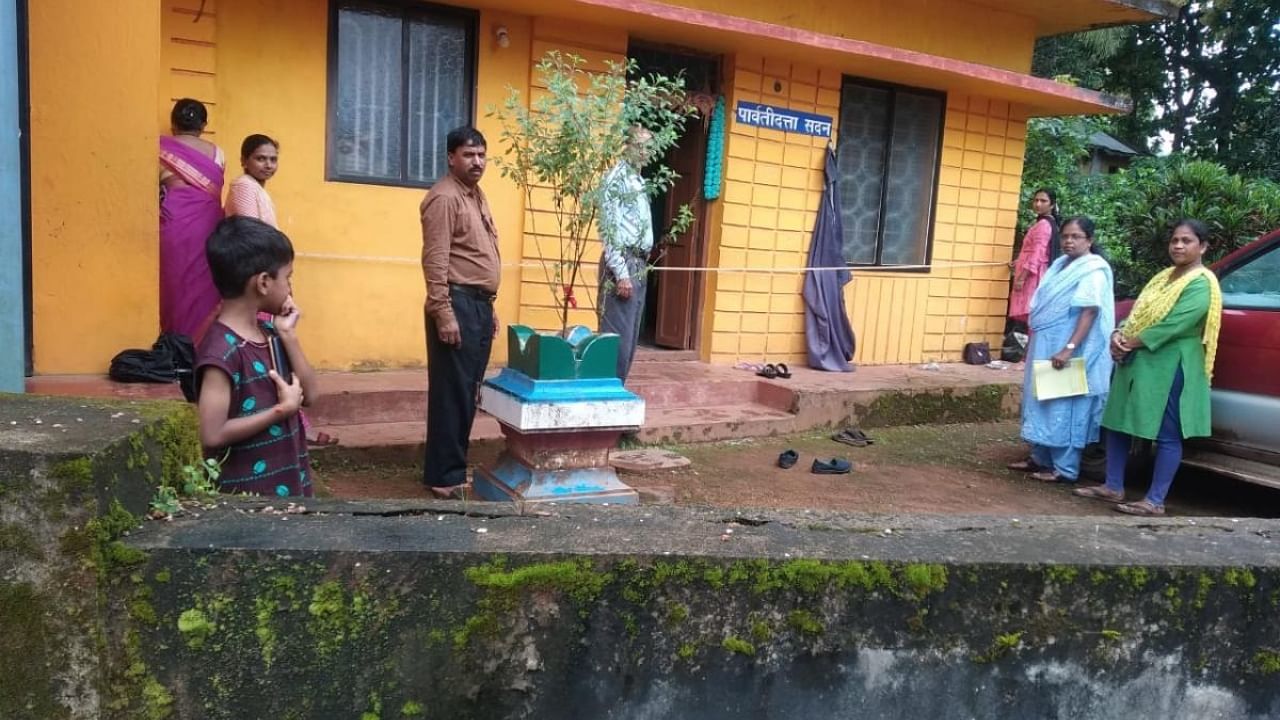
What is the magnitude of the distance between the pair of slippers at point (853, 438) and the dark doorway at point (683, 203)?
1609mm

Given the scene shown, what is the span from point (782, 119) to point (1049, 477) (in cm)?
346

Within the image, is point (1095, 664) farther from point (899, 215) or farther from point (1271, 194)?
point (1271, 194)

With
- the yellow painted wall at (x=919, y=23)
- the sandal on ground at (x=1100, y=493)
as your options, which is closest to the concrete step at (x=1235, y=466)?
the sandal on ground at (x=1100, y=493)

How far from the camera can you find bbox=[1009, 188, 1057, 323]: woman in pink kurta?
834cm

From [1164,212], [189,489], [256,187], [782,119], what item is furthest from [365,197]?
[1164,212]

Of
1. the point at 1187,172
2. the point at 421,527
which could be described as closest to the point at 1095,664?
the point at 421,527

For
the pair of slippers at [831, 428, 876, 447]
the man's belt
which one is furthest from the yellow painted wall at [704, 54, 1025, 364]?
the man's belt

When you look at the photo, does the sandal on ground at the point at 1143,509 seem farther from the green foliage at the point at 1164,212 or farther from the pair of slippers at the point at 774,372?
the green foliage at the point at 1164,212

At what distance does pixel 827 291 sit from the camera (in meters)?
7.73

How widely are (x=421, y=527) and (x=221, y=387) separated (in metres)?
0.71

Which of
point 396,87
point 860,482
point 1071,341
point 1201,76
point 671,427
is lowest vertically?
point 860,482

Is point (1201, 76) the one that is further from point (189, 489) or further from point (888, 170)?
point (189, 489)

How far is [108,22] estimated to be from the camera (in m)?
4.65

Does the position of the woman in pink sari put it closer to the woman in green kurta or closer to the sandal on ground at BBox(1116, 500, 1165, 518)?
the woman in green kurta
